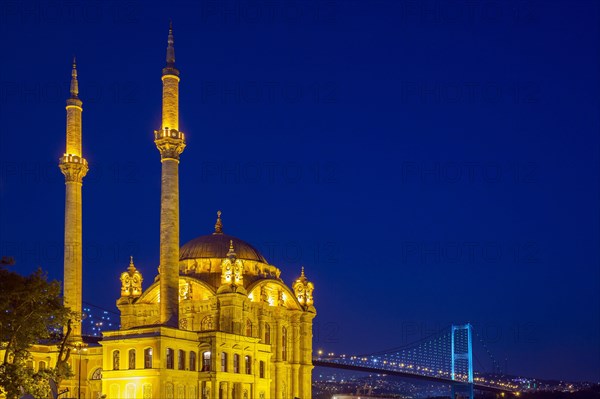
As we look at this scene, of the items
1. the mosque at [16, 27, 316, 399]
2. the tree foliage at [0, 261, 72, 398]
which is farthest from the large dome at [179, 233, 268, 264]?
the tree foliage at [0, 261, 72, 398]

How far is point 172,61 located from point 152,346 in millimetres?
22912

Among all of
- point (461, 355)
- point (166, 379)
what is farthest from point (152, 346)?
point (461, 355)

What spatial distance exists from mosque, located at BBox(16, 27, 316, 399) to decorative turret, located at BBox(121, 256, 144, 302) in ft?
0.30

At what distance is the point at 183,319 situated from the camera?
80.2m

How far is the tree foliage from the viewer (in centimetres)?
4769

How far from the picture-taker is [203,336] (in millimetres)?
72000

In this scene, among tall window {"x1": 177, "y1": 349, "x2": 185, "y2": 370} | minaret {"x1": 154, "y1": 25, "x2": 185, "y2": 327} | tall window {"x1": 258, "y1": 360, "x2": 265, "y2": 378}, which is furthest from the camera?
tall window {"x1": 258, "y1": 360, "x2": 265, "y2": 378}

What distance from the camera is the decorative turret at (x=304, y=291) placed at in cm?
8906

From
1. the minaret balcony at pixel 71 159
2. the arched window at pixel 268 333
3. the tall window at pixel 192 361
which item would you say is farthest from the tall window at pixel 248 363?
the minaret balcony at pixel 71 159

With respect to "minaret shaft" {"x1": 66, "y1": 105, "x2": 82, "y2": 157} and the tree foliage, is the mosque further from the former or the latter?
the tree foliage

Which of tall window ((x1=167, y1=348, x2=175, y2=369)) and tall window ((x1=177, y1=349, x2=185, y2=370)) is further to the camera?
tall window ((x1=177, y1=349, x2=185, y2=370))

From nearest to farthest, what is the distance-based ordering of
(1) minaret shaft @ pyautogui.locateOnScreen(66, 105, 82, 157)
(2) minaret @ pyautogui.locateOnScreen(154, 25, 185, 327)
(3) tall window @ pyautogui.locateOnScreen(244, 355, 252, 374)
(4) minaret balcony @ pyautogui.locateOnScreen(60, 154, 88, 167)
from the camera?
(2) minaret @ pyautogui.locateOnScreen(154, 25, 185, 327) < (3) tall window @ pyautogui.locateOnScreen(244, 355, 252, 374) < (4) minaret balcony @ pyautogui.locateOnScreen(60, 154, 88, 167) < (1) minaret shaft @ pyautogui.locateOnScreen(66, 105, 82, 157)

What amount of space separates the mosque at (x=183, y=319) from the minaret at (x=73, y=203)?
0.09 m

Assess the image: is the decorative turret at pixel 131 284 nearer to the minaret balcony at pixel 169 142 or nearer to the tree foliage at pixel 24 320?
the minaret balcony at pixel 169 142
